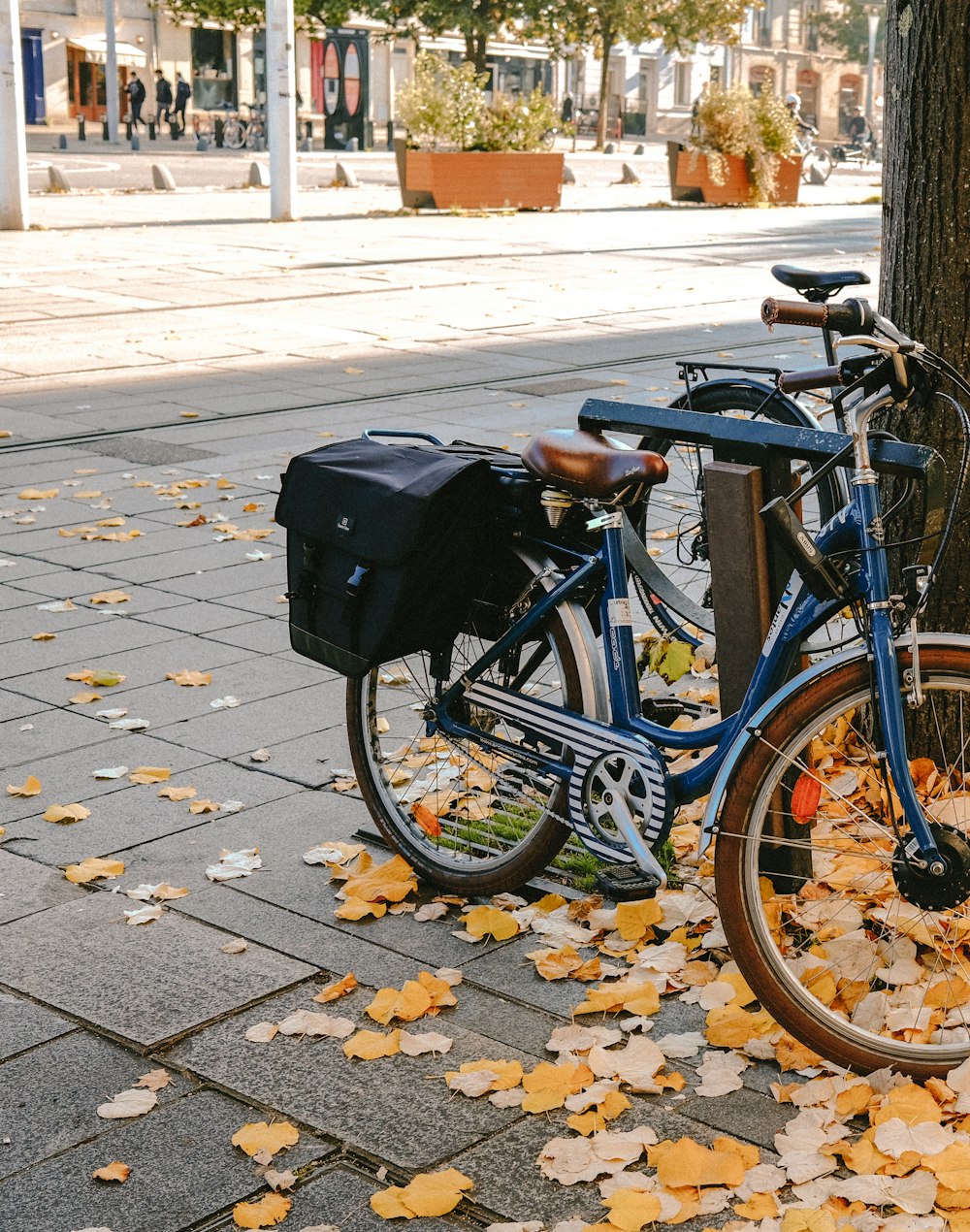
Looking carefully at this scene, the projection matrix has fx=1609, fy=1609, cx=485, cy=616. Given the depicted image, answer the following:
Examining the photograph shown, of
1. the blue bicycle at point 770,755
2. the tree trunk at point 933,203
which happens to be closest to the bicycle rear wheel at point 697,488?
the tree trunk at point 933,203

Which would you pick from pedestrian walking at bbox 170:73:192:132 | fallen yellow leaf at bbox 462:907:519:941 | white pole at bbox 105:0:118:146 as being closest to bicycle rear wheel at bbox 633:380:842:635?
fallen yellow leaf at bbox 462:907:519:941

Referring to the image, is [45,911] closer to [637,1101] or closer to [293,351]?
[637,1101]

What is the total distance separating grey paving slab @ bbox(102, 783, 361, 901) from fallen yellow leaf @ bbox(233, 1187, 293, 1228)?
1189 millimetres

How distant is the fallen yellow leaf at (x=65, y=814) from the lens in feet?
13.4

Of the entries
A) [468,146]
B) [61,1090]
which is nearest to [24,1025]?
[61,1090]

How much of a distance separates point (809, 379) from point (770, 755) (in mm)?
A: 800

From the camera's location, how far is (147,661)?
534 centimetres

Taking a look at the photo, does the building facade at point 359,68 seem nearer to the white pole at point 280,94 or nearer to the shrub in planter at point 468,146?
the shrub in planter at point 468,146

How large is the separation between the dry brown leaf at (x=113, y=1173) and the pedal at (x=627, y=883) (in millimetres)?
1083

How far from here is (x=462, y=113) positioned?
25.3m

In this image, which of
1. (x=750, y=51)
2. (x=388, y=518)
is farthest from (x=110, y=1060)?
(x=750, y=51)

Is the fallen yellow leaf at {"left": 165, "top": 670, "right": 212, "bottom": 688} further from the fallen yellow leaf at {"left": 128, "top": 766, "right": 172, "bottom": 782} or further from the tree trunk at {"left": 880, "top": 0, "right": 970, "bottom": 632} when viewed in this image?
the tree trunk at {"left": 880, "top": 0, "right": 970, "bottom": 632}

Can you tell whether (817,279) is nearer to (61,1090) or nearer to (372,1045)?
(372,1045)

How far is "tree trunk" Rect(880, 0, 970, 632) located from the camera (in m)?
3.81
